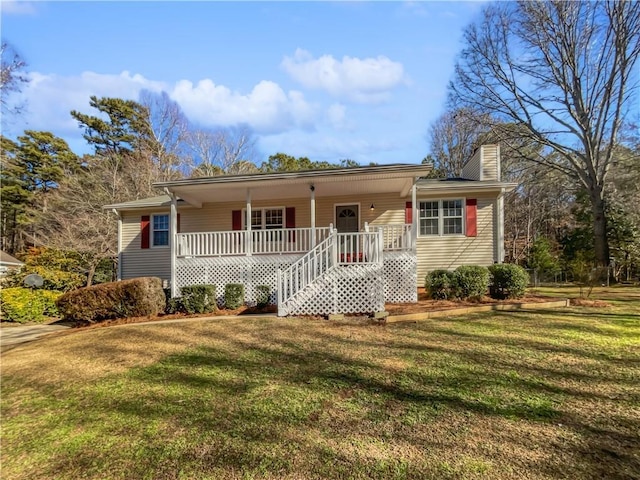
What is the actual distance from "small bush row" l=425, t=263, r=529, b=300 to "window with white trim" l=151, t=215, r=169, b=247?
10.7 m

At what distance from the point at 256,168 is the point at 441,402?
30.0m

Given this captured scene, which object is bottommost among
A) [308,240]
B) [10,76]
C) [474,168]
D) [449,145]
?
[308,240]

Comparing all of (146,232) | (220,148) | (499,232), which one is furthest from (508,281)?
(220,148)

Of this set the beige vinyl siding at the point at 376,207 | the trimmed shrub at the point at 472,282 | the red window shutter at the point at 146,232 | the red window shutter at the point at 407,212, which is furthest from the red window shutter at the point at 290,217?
the trimmed shrub at the point at 472,282

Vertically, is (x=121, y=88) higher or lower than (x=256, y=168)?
higher

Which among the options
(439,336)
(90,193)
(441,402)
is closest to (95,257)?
(90,193)

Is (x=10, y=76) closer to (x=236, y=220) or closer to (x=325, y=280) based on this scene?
(x=236, y=220)

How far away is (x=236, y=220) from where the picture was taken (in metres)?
13.5

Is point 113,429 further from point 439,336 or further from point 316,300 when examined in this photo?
point 316,300

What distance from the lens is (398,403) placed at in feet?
11.5

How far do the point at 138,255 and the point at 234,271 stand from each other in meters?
6.55

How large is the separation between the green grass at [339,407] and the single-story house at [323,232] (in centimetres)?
243

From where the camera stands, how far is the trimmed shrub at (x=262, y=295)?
9.52 m

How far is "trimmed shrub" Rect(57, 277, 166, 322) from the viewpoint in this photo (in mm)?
9258
